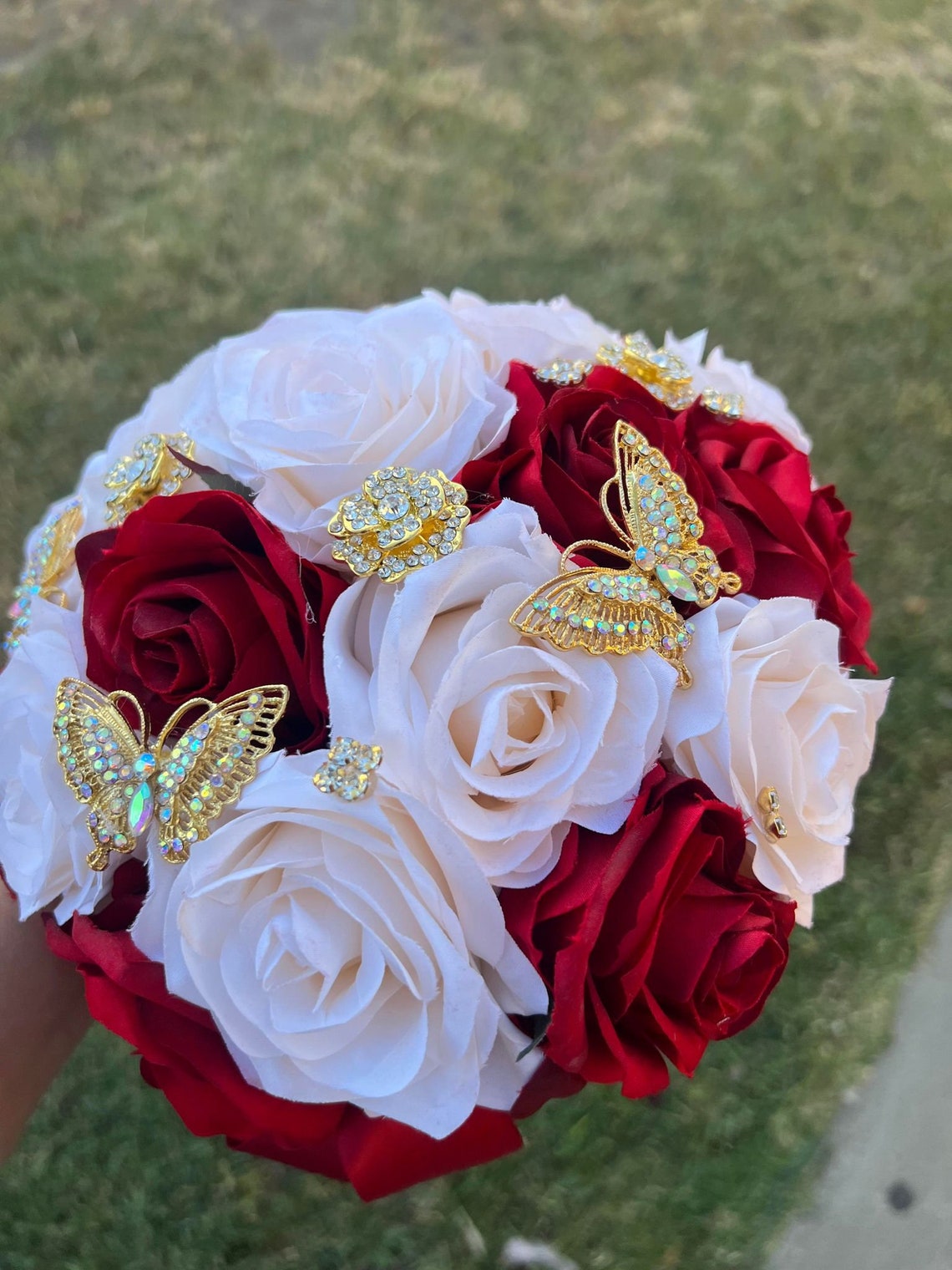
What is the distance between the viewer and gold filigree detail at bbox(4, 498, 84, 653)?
760mm

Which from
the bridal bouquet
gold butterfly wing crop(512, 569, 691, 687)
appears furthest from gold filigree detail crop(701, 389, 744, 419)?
gold butterfly wing crop(512, 569, 691, 687)

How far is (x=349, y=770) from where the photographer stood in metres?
0.54

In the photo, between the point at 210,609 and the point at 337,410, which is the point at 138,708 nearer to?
the point at 210,609

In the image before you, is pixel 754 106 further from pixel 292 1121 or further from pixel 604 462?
pixel 292 1121

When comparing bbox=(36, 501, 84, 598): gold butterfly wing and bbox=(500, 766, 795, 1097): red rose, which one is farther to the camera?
bbox=(36, 501, 84, 598): gold butterfly wing

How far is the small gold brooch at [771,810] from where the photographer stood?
24.5 inches

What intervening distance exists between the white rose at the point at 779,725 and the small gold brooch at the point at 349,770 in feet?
0.65

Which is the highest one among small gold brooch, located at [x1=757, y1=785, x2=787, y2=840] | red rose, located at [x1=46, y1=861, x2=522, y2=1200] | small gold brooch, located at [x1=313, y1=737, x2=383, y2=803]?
small gold brooch, located at [x1=313, y1=737, x2=383, y2=803]

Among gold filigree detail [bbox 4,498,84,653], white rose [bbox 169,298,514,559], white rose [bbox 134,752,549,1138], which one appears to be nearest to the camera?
white rose [bbox 134,752,549,1138]

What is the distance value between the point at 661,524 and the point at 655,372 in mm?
229

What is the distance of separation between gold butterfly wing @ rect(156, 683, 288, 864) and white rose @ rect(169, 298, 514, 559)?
0.43 feet

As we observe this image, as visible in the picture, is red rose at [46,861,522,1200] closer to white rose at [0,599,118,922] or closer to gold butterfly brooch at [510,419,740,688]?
white rose at [0,599,118,922]

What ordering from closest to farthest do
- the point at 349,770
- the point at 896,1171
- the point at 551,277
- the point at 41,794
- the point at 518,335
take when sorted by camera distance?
the point at 349,770 → the point at 41,794 → the point at 518,335 → the point at 896,1171 → the point at 551,277

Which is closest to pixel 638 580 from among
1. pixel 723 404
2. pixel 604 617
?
pixel 604 617
